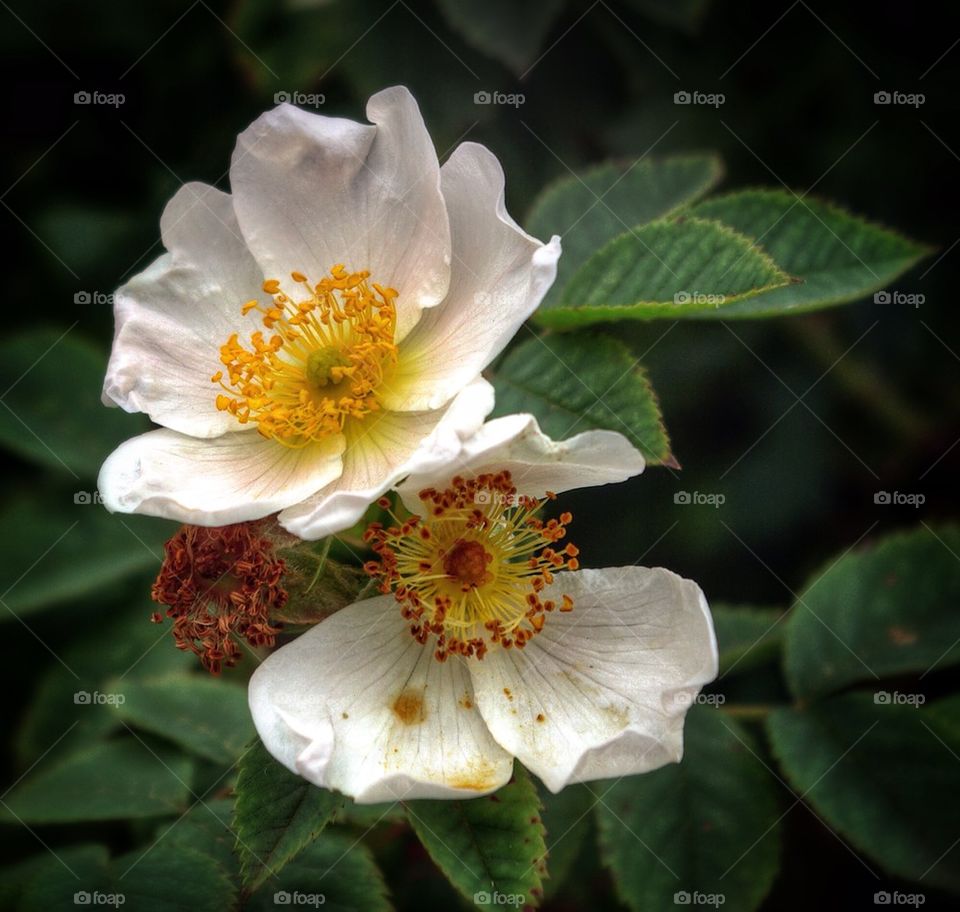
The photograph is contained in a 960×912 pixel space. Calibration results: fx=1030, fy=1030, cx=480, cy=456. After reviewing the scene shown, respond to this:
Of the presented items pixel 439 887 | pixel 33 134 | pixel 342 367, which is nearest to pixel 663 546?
pixel 439 887

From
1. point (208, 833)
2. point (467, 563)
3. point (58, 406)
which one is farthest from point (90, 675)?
point (467, 563)

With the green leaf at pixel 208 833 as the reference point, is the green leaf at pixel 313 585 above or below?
above

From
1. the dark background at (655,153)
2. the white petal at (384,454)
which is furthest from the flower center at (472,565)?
the dark background at (655,153)

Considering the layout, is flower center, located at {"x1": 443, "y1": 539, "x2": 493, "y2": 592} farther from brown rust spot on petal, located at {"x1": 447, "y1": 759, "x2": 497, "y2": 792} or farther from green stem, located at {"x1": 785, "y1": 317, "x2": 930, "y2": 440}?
green stem, located at {"x1": 785, "y1": 317, "x2": 930, "y2": 440}

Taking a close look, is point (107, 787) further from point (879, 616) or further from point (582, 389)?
point (879, 616)

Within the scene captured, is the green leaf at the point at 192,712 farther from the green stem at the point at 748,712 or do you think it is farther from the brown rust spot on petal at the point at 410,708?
the green stem at the point at 748,712

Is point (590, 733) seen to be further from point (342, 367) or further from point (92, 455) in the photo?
point (92, 455)

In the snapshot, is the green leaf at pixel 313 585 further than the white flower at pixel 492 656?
Yes
